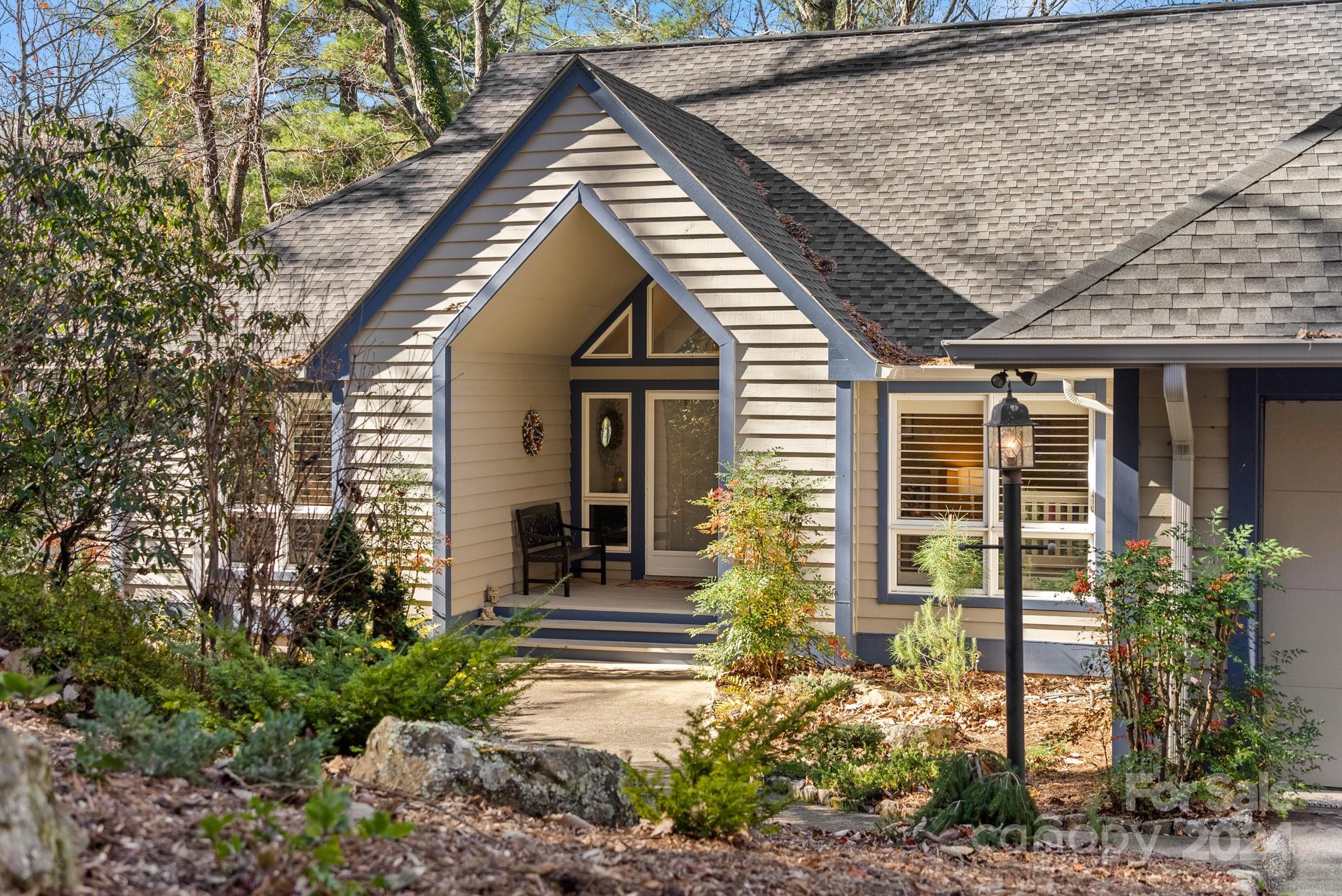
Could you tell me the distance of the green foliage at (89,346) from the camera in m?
6.58

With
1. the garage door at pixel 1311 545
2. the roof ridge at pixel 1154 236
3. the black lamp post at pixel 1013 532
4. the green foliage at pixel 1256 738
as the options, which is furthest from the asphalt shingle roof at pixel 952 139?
the green foliage at pixel 1256 738

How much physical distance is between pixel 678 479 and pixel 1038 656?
4257 millimetres

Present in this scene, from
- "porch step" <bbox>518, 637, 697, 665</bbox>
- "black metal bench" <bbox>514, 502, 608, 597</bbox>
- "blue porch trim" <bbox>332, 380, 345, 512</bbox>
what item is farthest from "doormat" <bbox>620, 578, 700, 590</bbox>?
"blue porch trim" <bbox>332, 380, 345, 512</bbox>

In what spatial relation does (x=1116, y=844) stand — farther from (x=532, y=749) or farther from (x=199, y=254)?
(x=199, y=254)

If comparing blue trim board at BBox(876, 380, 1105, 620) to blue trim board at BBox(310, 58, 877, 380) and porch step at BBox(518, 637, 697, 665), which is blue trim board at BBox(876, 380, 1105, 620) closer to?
blue trim board at BBox(310, 58, 877, 380)

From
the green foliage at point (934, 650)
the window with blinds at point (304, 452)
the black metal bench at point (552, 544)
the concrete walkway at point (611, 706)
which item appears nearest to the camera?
the window with blinds at point (304, 452)

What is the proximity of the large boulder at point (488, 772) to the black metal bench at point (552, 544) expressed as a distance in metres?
6.85

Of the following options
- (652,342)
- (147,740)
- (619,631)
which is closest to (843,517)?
(619,631)

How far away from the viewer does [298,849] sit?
9.46 feet

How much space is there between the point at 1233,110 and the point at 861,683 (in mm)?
6777

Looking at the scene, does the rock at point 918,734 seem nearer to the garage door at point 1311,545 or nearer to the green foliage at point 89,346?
the garage door at point 1311,545

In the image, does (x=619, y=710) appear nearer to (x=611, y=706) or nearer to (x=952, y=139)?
(x=611, y=706)

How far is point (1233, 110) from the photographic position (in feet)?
36.6

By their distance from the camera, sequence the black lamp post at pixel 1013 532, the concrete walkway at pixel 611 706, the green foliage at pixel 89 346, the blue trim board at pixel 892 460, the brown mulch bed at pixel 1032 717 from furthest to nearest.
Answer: the blue trim board at pixel 892 460 → the concrete walkway at pixel 611 706 → the green foliage at pixel 89 346 → the brown mulch bed at pixel 1032 717 → the black lamp post at pixel 1013 532
